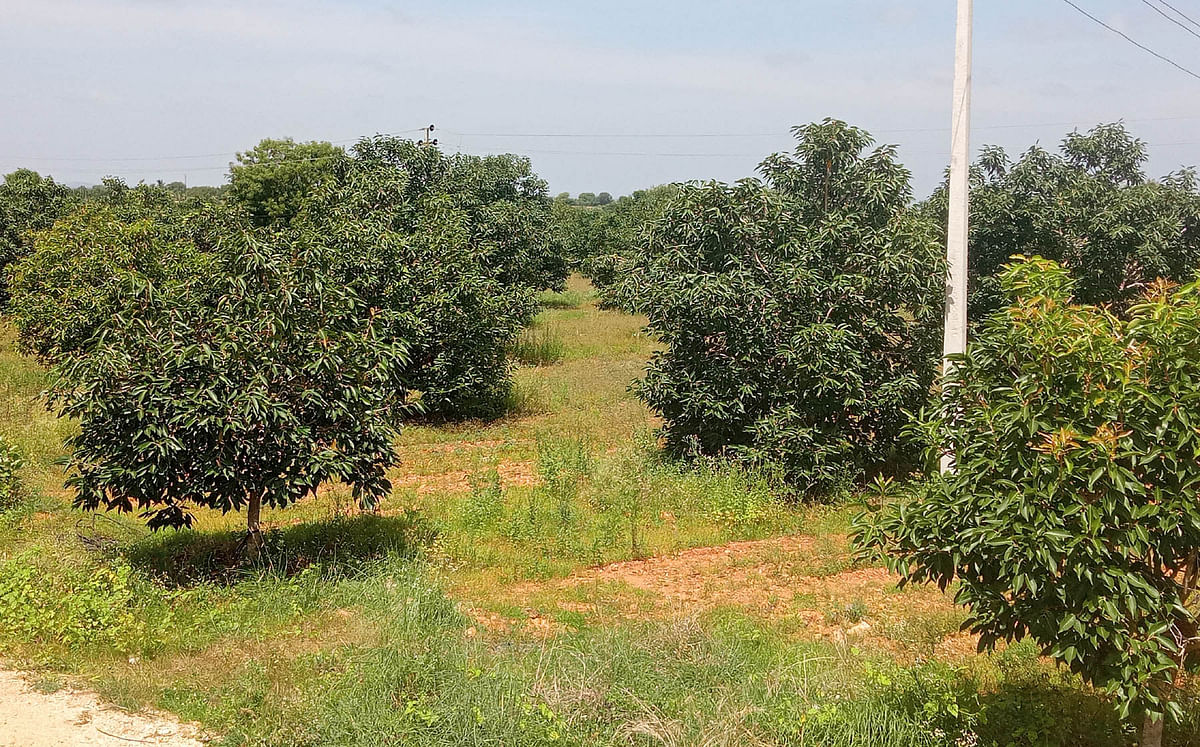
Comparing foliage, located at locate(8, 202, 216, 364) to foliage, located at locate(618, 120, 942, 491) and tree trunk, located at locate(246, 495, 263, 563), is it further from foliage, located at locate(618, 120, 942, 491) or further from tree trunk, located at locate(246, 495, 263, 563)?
foliage, located at locate(618, 120, 942, 491)

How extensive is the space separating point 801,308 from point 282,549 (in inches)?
235

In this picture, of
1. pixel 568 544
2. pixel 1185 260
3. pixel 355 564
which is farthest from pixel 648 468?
pixel 1185 260

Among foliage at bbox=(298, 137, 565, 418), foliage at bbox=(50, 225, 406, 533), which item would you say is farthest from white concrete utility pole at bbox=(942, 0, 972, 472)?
Answer: foliage at bbox=(298, 137, 565, 418)

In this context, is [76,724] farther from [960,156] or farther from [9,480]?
[960,156]

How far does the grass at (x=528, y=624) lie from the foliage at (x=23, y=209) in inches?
652

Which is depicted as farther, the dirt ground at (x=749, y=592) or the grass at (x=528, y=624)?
the dirt ground at (x=749, y=592)

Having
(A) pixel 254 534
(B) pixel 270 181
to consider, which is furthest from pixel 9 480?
(B) pixel 270 181

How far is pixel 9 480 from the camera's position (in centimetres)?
957

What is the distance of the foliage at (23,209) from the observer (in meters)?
24.6

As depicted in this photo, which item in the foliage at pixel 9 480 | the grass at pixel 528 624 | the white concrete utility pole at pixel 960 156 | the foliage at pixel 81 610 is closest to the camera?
the grass at pixel 528 624

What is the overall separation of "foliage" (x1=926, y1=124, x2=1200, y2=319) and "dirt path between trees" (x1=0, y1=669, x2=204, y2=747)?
38.7 ft

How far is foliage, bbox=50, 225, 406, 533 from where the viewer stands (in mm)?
6770

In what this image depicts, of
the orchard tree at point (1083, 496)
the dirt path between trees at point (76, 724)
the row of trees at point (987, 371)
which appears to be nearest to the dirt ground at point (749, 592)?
the row of trees at point (987, 371)

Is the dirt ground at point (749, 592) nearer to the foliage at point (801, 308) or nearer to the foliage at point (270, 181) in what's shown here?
the foliage at point (801, 308)
